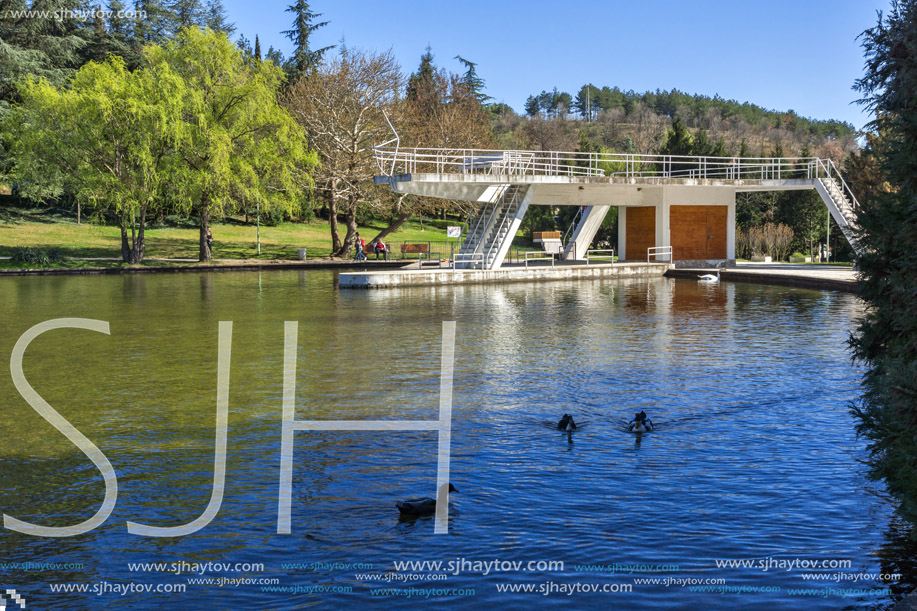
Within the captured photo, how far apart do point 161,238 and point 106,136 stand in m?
14.0

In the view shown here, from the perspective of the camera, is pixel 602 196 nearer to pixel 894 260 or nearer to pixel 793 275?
pixel 793 275

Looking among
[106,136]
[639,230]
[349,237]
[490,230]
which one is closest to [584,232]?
[639,230]

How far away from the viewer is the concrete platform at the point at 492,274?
32.9m

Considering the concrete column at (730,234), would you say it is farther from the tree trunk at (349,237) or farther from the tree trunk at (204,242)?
the tree trunk at (204,242)

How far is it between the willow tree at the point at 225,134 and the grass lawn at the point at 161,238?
19.6 ft

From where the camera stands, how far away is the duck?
26.4ft

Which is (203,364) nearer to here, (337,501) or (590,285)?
(337,501)

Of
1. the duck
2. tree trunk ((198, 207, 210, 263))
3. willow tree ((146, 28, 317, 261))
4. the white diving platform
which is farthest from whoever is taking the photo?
tree trunk ((198, 207, 210, 263))

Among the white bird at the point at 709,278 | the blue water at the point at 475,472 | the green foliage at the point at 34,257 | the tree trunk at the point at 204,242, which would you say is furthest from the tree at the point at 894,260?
the tree trunk at the point at 204,242

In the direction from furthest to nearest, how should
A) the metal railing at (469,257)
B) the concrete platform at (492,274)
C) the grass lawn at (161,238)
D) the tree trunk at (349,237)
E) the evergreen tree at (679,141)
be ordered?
the evergreen tree at (679,141), the tree trunk at (349,237), the grass lawn at (161,238), the metal railing at (469,257), the concrete platform at (492,274)

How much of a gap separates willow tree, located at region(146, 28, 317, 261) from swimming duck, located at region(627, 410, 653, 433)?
35896 mm

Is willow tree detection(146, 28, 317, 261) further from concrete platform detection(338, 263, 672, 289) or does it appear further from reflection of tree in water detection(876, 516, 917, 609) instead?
reflection of tree in water detection(876, 516, 917, 609)

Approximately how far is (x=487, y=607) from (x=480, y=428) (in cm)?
487

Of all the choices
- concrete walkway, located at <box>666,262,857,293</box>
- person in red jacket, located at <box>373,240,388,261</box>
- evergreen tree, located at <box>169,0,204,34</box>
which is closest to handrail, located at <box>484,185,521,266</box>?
concrete walkway, located at <box>666,262,857,293</box>
